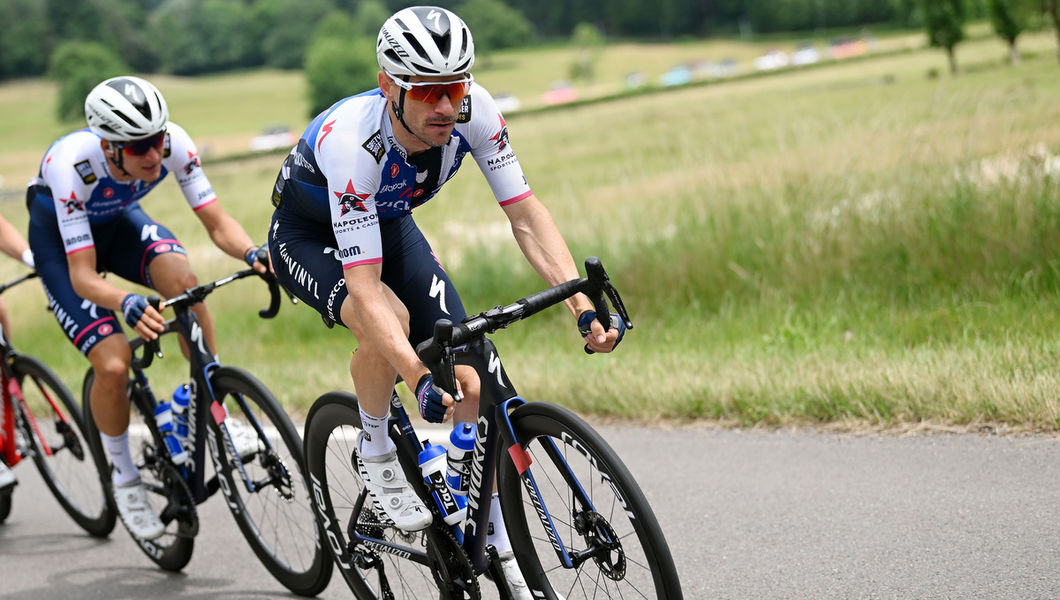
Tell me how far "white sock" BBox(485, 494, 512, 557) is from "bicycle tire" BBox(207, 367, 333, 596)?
3.62 ft

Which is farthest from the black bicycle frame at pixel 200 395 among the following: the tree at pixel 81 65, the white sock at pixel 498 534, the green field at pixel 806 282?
the tree at pixel 81 65

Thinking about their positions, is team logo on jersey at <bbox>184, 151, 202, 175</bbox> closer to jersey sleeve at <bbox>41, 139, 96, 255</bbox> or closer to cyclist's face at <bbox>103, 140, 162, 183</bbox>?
cyclist's face at <bbox>103, 140, 162, 183</bbox>

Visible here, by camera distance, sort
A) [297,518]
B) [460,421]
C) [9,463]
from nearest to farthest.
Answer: [460,421] → [297,518] → [9,463]

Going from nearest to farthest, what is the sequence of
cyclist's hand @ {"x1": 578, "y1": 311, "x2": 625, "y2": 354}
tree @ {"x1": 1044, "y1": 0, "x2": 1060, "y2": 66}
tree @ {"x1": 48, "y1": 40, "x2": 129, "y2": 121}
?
cyclist's hand @ {"x1": 578, "y1": 311, "x2": 625, "y2": 354} < tree @ {"x1": 1044, "y1": 0, "x2": 1060, "y2": 66} < tree @ {"x1": 48, "y1": 40, "x2": 129, "y2": 121}

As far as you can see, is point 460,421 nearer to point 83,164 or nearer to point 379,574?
point 379,574

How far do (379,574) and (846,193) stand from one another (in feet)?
19.0

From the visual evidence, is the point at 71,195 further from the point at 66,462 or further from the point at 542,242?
the point at 542,242

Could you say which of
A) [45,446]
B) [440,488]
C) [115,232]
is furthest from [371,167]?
[45,446]

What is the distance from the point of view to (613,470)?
9.12ft

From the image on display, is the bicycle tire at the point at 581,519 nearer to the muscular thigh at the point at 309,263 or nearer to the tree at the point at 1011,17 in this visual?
the muscular thigh at the point at 309,263

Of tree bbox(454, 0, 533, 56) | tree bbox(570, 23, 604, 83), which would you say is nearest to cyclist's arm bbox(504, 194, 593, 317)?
tree bbox(570, 23, 604, 83)

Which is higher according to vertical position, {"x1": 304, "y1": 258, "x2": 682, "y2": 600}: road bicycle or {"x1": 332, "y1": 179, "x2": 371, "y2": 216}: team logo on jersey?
{"x1": 332, "y1": 179, "x2": 371, "y2": 216}: team logo on jersey

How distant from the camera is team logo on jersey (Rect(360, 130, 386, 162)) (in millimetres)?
3271

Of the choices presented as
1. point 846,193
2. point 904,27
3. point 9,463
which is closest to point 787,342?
point 846,193
